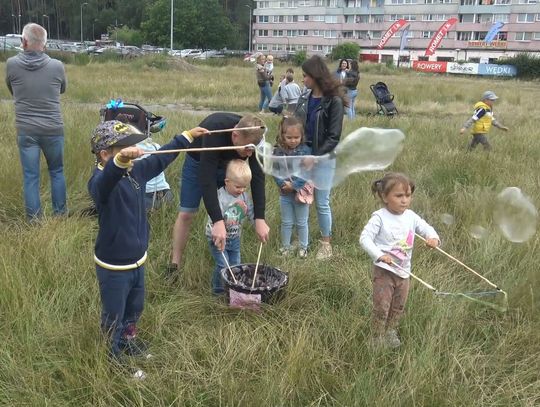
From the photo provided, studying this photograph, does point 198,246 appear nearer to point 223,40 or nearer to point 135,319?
point 135,319

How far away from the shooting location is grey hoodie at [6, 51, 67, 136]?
4.92 metres

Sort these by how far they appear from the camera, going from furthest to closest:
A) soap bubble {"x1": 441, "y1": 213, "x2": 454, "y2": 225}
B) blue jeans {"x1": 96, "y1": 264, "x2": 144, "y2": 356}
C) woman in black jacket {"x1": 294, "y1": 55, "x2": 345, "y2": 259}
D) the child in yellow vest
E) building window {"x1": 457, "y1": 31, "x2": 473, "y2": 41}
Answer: building window {"x1": 457, "y1": 31, "x2": 473, "y2": 41}, the child in yellow vest, soap bubble {"x1": 441, "y1": 213, "x2": 454, "y2": 225}, woman in black jacket {"x1": 294, "y1": 55, "x2": 345, "y2": 259}, blue jeans {"x1": 96, "y1": 264, "x2": 144, "y2": 356}

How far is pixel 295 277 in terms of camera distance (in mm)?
3768

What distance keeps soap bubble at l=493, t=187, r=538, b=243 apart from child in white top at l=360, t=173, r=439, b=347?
117 centimetres

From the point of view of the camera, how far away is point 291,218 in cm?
464

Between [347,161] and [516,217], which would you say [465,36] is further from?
[347,161]

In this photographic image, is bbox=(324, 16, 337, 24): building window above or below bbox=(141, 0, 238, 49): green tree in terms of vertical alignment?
above

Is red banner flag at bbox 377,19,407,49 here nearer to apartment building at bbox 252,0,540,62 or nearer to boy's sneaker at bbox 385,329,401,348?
apartment building at bbox 252,0,540,62

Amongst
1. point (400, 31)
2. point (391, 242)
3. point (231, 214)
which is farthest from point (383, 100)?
point (400, 31)

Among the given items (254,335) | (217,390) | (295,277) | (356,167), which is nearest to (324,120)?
(356,167)

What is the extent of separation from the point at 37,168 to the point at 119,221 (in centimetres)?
272

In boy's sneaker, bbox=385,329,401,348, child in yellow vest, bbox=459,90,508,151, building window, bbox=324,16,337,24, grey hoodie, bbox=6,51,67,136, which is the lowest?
boy's sneaker, bbox=385,329,401,348

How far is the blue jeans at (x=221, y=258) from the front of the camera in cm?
374

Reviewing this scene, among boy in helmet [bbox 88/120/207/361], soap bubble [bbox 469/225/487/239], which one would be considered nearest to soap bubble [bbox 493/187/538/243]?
soap bubble [bbox 469/225/487/239]
